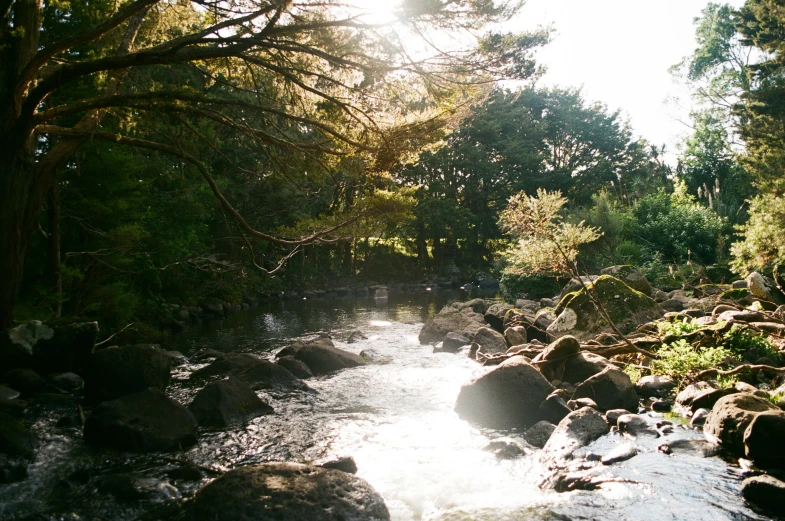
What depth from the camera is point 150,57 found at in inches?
247

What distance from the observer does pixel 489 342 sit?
10766 mm

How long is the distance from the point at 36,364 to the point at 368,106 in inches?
257

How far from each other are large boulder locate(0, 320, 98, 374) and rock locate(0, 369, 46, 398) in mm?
235

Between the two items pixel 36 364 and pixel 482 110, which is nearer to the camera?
pixel 36 364

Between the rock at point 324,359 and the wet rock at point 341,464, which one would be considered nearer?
the wet rock at point 341,464

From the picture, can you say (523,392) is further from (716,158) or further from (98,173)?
(716,158)

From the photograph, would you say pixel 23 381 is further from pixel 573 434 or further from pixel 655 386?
pixel 655 386

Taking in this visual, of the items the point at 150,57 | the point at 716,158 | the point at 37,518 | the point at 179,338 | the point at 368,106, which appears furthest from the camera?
the point at 716,158

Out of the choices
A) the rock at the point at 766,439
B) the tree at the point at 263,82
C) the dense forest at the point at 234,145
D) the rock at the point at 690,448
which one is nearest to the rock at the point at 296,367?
the dense forest at the point at 234,145

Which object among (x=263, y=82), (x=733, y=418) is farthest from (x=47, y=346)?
(x=733, y=418)

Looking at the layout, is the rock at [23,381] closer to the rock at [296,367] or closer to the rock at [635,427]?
the rock at [296,367]

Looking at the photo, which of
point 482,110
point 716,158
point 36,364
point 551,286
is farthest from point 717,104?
point 36,364

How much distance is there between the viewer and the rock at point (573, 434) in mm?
5262

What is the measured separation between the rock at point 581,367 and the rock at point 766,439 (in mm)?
2726
